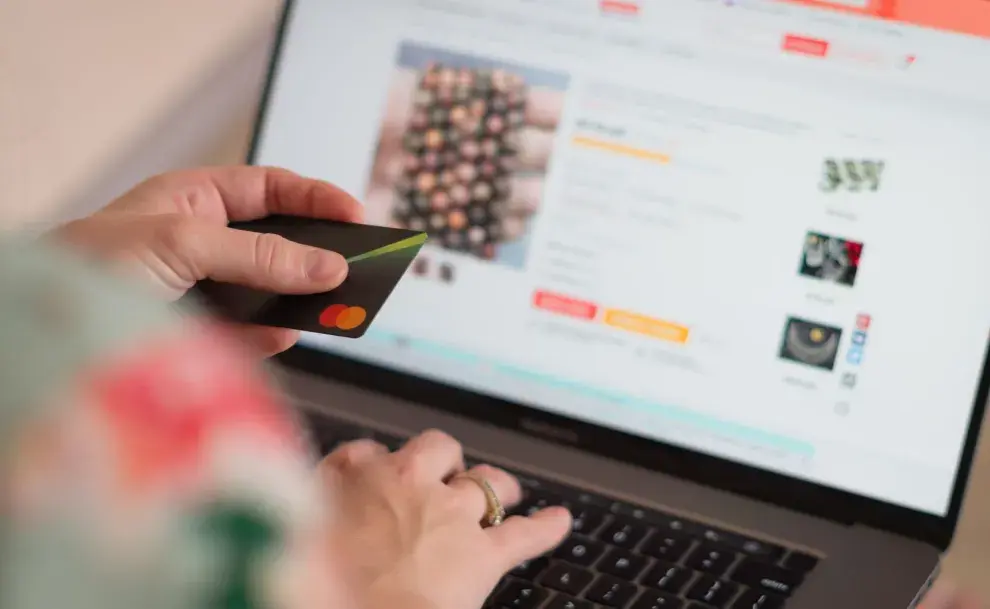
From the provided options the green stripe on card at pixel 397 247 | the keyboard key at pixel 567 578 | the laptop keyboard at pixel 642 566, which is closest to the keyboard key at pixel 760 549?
the laptop keyboard at pixel 642 566

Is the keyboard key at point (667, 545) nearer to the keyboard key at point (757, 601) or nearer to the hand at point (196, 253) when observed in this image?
the keyboard key at point (757, 601)

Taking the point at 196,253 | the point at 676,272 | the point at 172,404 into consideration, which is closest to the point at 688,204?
the point at 676,272

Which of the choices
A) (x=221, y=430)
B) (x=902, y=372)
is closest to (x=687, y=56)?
(x=902, y=372)

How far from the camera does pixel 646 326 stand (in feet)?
2.17

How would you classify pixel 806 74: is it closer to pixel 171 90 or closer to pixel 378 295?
pixel 378 295

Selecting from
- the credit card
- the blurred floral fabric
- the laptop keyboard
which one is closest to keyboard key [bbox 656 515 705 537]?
the laptop keyboard

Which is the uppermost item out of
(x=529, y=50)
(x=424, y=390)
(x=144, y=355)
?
(x=529, y=50)

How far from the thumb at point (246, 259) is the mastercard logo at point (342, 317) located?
0.04 feet

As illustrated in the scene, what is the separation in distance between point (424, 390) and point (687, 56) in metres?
0.30

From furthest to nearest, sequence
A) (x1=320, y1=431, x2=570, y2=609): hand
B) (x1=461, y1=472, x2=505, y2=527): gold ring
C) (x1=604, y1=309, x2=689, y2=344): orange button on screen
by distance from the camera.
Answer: (x1=604, y1=309, x2=689, y2=344): orange button on screen → (x1=461, y1=472, x2=505, y2=527): gold ring → (x1=320, y1=431, x2=570, y2=609): hand

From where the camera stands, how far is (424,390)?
72 centimetres

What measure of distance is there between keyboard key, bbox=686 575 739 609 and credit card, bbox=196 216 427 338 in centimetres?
24

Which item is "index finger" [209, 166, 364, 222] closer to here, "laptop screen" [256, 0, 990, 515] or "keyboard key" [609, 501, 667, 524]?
"laptop screen" [256, 0, 990, 515]

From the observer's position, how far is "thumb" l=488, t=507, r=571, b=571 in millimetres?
520
